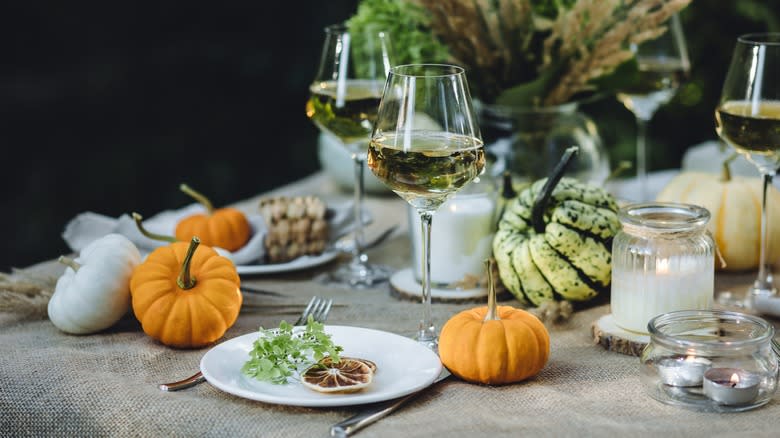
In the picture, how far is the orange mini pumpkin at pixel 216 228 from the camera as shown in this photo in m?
1.92

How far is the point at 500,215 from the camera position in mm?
1848

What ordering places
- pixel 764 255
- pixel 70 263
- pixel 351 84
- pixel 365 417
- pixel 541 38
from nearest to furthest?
pixel 365 417 → pixel 70 263 → pixel 764 255 → pixel 351 84 → pixel 541 38

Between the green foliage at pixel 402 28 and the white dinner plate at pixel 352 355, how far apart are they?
894mm

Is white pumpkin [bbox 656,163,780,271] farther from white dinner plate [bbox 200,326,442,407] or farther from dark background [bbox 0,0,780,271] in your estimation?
dark background [bbox 0,0,780,271]

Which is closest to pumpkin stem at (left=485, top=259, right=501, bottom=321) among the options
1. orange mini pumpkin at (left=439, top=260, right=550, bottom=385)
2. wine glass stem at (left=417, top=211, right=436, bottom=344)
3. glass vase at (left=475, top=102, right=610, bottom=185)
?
orange mini pumpkin at (left=439, top=260, right=550, bottom=385)

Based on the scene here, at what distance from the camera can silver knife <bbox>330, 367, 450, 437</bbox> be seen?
3.89 ft

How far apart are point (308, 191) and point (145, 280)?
3.87 feet

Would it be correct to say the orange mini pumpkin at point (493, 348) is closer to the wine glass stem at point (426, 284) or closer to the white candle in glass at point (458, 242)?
the wine glass stem at point (426, 284)

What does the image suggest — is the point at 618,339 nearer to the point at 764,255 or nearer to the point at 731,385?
the point at 731,385

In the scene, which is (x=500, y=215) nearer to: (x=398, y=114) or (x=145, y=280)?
(x=398, y=114)

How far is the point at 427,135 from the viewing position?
53.5 inches

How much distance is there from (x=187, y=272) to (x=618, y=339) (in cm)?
65

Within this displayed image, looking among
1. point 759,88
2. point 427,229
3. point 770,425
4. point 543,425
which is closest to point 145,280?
point 427,229

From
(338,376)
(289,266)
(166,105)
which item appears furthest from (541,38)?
(166,105)
